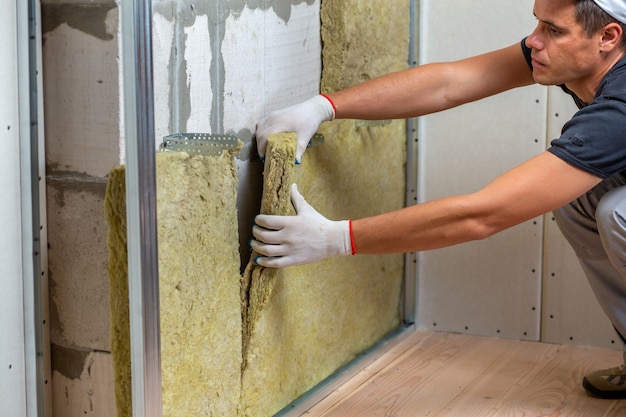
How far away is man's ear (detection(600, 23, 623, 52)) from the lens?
202 cm

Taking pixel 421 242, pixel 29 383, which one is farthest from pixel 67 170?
pixel 421 242

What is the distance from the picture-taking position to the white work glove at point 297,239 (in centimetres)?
196

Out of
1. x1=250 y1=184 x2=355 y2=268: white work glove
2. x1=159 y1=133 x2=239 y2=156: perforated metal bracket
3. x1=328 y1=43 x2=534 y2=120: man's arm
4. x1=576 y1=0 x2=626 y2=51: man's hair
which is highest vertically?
x1=576 y1=0 x2=626 y2=51: man's hair

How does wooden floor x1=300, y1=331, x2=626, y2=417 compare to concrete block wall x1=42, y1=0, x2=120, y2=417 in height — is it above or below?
below

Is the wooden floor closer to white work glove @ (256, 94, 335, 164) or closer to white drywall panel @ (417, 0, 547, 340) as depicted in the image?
white drywall panel @ (417, 0, 547, 340)

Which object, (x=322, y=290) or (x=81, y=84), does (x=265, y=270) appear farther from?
(x=81, y=84)

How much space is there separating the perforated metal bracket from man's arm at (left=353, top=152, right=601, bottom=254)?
1.22ft

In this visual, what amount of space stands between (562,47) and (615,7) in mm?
153

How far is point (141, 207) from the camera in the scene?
5.02 ft

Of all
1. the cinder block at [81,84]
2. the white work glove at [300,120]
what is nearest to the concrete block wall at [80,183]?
the cinder block at [81,84]

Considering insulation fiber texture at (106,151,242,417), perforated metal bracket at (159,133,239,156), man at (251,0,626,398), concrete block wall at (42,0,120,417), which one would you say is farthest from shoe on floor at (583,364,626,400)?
concrete block wall at (42,0,120,417)

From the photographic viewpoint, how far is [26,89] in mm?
1496

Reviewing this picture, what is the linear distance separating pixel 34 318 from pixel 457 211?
96cm

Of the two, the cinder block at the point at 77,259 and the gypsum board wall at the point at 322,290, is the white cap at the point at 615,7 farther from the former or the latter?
the cinder block at the point at 77,259
